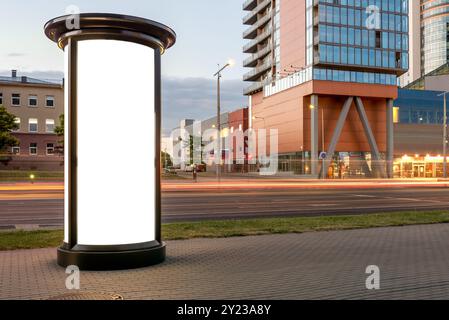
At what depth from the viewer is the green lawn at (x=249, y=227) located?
33.9 ft

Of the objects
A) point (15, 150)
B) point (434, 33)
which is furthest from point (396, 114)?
point (434, 33)

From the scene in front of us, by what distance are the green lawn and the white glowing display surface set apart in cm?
290

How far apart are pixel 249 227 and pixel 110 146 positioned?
5.85m

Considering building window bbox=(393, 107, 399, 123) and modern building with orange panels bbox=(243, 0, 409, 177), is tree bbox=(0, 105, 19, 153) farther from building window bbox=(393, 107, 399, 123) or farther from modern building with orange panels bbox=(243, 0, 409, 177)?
building window bbox=(393, 107, 399, 123)

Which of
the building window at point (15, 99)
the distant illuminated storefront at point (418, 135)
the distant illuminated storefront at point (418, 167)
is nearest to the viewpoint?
the building window at point (15, 99)

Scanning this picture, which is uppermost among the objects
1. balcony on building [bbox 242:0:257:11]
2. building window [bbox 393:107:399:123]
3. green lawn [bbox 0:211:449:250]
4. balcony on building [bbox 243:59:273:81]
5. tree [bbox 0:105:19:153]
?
balcony on building [bbox 242:0:257:11]

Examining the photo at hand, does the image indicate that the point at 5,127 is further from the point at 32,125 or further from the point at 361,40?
the point at 361,40

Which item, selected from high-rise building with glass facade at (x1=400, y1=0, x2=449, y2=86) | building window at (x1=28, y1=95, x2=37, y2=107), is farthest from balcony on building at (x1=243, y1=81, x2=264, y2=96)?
high-rise building with glass facade at (x1=400, y1=0, x2=449, y2=86)

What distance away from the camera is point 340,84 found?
68125 mm

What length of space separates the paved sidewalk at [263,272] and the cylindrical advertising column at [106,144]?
412 millimetres

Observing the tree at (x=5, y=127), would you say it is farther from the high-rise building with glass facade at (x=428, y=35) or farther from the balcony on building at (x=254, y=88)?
the high-rise building with glass facade at (x=428, y=35)

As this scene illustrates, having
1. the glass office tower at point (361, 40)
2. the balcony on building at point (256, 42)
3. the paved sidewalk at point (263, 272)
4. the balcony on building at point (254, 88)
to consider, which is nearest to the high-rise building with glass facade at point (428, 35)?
the balcony on building at point (256, 42)

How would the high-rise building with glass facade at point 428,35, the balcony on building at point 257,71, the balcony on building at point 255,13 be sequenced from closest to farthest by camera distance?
the balcony on building at point 257,71 < the balcony on building at point 255,13 < the high-rise building with glass facade at point 428,35

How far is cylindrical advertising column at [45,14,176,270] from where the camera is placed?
7457mm
